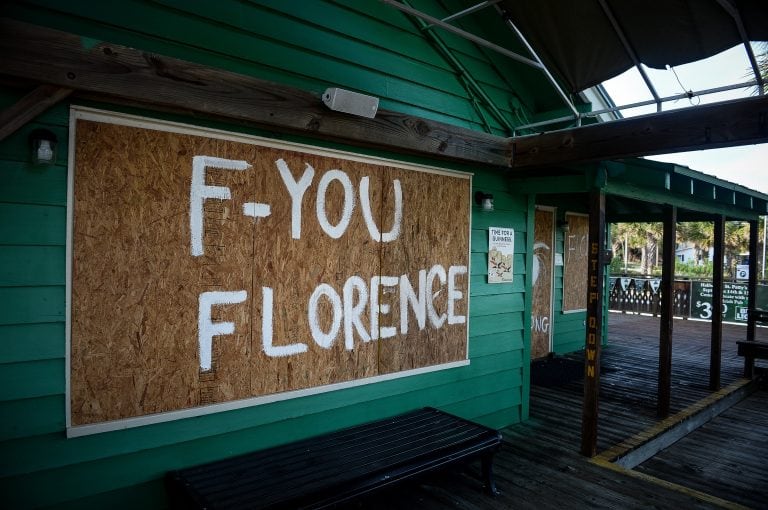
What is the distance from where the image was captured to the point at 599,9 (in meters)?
3.61

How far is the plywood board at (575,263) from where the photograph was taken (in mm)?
8234

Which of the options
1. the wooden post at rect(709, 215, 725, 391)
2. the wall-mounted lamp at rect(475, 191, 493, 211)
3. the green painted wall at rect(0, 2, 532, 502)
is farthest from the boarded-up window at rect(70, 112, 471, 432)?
the wooden post at rect(709, 215, 725, 391)

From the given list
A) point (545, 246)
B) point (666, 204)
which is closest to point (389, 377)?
point (666, 204)

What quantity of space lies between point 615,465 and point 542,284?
4065 mm

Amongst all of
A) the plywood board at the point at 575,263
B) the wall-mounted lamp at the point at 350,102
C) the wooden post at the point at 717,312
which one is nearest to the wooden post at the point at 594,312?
the wall-mounted lamp at the point at 350,102

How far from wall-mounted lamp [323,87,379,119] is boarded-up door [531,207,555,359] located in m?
5.04

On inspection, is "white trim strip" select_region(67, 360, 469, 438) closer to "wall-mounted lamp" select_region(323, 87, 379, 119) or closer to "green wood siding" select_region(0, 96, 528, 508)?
"green wood siding" select_region(0, 96, 528, 508)

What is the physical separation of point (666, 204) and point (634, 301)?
10.4m

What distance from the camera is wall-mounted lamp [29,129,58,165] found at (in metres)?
2.24

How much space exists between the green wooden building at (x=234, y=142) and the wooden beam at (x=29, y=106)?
11mm

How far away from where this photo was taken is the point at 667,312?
5105 mm

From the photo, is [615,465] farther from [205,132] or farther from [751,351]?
[751,351]

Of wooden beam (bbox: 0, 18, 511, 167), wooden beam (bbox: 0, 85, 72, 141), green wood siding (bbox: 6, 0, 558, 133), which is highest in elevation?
green wood siding (bbox: 6, 0, 558, 133)

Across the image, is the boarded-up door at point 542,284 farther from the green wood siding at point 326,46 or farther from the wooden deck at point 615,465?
the green wood siding at point 326,46
